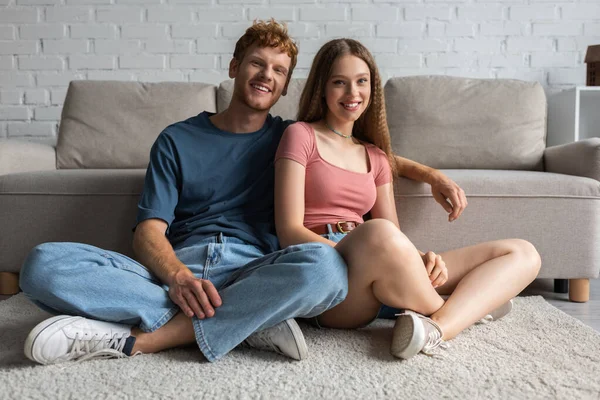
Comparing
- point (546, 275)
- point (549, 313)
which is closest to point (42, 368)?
point (549, 313)

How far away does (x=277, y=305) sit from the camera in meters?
1.15

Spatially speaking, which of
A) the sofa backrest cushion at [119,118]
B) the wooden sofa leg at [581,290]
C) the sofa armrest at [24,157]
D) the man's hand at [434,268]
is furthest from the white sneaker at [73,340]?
the wooden sofa leg at [581,290]

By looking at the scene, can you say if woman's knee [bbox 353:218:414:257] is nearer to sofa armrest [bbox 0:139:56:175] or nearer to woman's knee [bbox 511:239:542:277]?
woman's knee [bbox 511:239:542:277]

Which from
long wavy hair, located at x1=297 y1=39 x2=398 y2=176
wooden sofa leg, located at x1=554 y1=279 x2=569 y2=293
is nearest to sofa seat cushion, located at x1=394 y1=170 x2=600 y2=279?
wooden sofa leg, located at x1=554 y1=279 x2=569 y2=293

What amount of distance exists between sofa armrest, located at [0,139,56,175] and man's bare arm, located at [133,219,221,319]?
100cm

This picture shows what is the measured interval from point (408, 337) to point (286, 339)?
251 millimetres

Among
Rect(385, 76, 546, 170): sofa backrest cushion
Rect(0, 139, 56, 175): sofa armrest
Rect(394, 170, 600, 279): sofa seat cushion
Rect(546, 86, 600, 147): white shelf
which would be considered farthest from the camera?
Rect(546, 86, 600, 147): white shelf

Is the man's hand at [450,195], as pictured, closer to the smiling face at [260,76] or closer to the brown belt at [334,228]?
the brown belt at [334,228]

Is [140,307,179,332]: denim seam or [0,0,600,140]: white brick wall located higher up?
[0,0,600,140]: white brick wall

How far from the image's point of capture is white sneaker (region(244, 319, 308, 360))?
118 centimetres

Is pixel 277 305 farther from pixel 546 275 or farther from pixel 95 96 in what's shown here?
pixel 95 96

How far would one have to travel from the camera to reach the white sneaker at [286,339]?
1184 mm

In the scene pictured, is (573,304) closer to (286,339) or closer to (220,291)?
(286,339)

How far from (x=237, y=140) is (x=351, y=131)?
31 cm
